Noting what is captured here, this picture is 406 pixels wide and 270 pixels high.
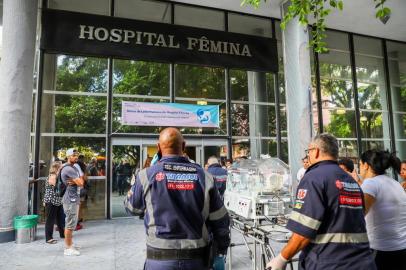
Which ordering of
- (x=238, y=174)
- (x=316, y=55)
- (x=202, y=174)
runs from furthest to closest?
(x=316, y=55), (x=238, y=174), (x=202, y=174)

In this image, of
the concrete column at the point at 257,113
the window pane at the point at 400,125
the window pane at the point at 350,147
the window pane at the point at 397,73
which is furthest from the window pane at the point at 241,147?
the window pane at the point at 397,73

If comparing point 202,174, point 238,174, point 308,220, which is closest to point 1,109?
point 238,174

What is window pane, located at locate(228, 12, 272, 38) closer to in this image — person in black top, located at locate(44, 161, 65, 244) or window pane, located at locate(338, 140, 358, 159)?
window pane, located at locate(338, 140, 358, 159)

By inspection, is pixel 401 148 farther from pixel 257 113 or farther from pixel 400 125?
pixel 257 113

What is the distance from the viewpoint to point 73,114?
8.25 m

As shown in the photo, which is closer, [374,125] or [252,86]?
[252,86]

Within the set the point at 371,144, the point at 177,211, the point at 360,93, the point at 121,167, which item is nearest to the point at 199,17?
the point at 121,167

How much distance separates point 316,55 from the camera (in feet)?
36.6

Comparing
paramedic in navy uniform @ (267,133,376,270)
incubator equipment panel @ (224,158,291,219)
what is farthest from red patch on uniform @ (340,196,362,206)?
incubator equipment panel @ (224,158,291,219)

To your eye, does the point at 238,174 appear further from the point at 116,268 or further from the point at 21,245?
the point at 21,245

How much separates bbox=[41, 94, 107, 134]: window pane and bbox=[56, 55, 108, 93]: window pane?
0.92ft

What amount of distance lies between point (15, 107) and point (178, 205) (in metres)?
5.72

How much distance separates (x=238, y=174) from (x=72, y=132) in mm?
5601

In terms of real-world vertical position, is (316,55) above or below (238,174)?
above
